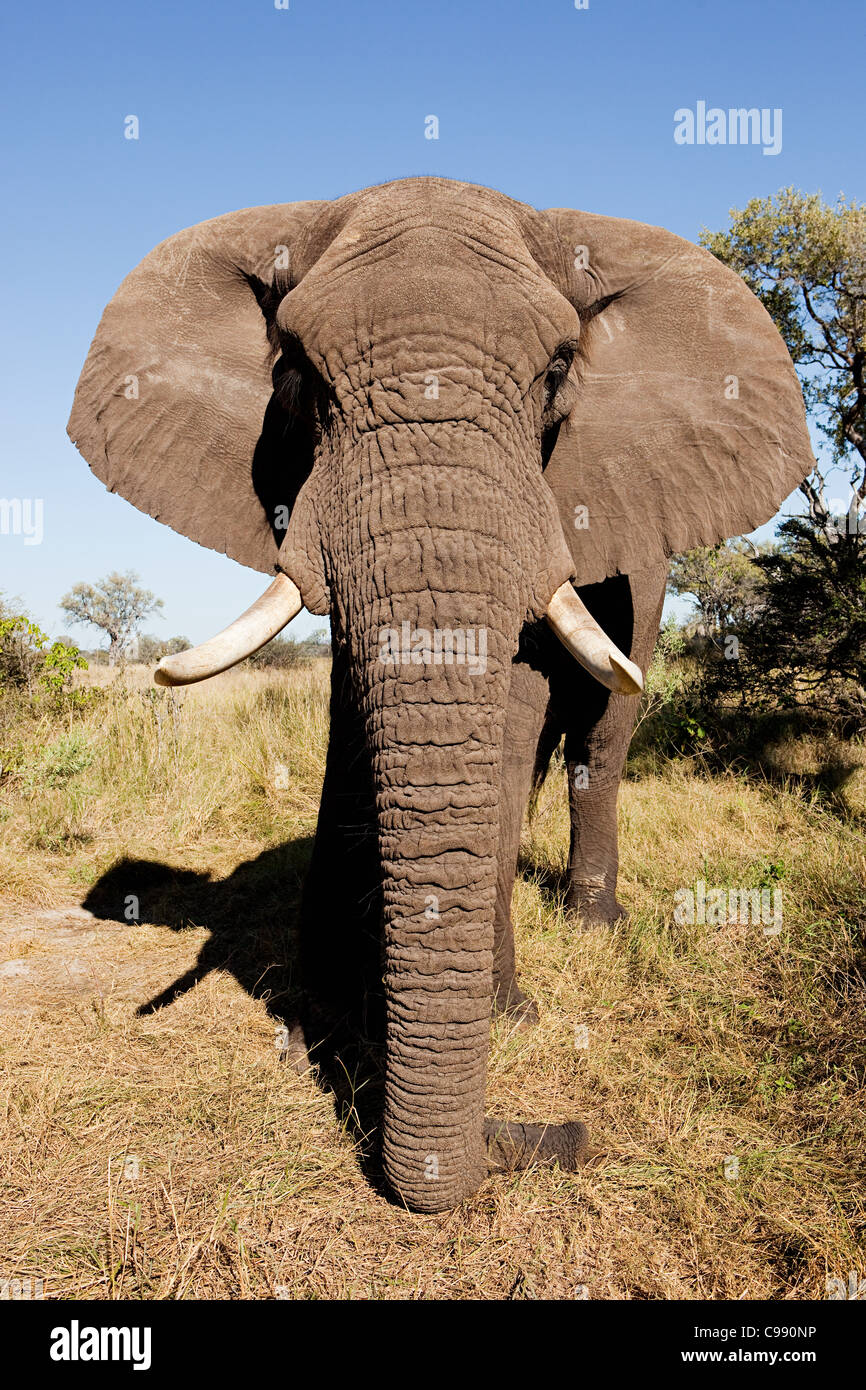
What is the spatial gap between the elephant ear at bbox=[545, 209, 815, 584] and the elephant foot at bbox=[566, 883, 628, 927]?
3337 mm

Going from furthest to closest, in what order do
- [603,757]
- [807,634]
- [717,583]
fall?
[717,583] < [807,634] < [603,757]

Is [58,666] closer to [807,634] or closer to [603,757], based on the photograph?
[603,757]

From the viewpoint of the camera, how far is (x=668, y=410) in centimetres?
426

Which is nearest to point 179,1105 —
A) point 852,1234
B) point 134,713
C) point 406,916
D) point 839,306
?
point 406,916

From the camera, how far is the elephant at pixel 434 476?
9.88 feet

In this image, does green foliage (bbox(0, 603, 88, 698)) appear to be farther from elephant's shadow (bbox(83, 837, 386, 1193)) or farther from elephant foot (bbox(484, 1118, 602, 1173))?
elephant foot (bbox(484, 1118, 602, 1173))

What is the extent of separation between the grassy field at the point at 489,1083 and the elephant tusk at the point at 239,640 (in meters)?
2.01

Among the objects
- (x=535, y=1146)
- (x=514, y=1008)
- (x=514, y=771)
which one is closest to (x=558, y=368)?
(x=514, y=771)

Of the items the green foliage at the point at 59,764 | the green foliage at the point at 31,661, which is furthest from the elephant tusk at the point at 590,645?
the green foliage at the point at 31,661

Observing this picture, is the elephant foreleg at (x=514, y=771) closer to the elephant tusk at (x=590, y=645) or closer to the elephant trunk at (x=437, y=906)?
the elephant tusk at (x=590, y=645)

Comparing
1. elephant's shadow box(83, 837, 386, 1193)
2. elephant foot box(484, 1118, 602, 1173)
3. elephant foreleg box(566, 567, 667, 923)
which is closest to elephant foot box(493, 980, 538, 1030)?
elephant's shadow box(83, 837, 386, 1193)

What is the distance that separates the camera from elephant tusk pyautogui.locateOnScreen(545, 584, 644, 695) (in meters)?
2.91

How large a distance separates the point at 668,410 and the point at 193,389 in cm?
231
